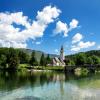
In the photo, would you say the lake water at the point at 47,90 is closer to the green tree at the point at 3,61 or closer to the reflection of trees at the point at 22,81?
the reflection of trees at the point at 22,81

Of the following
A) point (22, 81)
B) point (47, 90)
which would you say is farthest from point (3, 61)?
point (47, 90)

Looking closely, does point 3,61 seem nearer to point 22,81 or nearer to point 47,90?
point 22,81

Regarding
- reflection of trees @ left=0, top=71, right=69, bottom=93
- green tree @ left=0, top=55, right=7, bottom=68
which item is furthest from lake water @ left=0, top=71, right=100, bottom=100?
green tree @ left=0, top=55, right=7, bottom=68

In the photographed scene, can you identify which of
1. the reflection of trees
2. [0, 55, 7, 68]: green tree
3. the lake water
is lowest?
the lake water

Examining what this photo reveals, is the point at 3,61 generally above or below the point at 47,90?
above

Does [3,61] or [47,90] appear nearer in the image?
[47,90]

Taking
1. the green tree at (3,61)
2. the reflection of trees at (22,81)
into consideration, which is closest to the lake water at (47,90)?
the reflection of trees at (22,81)

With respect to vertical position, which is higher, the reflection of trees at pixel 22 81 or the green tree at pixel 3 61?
the green tree at pixel 3 61

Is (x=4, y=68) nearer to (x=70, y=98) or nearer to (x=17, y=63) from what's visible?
(x=17, y=63)

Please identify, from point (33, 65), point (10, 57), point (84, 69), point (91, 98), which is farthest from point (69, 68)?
point (91, 98)

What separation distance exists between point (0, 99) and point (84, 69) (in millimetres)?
135241

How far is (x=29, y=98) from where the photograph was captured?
1961 inches

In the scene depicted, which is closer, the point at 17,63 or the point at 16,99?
the point at 16,99

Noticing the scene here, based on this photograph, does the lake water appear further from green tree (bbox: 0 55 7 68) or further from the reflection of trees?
green tree (bbox: 0 55 7 68)
